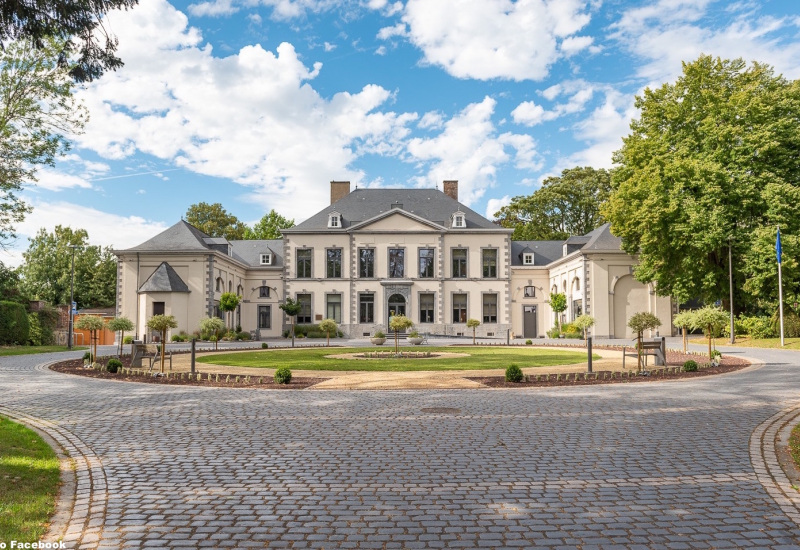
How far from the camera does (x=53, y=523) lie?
186 inches

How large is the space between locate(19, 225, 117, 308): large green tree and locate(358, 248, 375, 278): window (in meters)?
32.2

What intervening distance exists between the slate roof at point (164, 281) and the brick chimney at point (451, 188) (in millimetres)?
24930

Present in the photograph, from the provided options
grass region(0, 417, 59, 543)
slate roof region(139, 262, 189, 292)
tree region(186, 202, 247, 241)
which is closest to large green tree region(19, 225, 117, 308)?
tree region(186, 202, 247, 241)

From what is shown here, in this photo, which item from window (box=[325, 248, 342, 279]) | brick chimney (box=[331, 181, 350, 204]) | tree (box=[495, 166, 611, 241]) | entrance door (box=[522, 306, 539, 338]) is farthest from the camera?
tree (box=[495, 166, 611, 241])

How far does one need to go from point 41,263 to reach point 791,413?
75824 mm

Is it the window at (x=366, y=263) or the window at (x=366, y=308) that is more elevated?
the window at (x=366, y=263)

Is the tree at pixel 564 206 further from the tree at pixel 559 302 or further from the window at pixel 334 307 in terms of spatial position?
the window at pixel 334 307

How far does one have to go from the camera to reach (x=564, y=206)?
211ft

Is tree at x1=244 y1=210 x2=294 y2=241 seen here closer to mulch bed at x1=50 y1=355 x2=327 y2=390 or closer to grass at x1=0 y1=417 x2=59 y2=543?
mulch bed at x1=50 y1=355 x2=327 y2=390

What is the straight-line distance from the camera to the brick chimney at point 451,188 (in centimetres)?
5550

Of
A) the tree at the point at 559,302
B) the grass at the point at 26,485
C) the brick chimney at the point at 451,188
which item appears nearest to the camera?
the grass at the point at 26,485

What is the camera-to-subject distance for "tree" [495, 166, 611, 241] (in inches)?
2457

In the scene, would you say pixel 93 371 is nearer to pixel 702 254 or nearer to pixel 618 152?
pixel 702 254

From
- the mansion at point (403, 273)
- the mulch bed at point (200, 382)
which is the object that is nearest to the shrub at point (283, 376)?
the mulch bed at point (200, 382)
